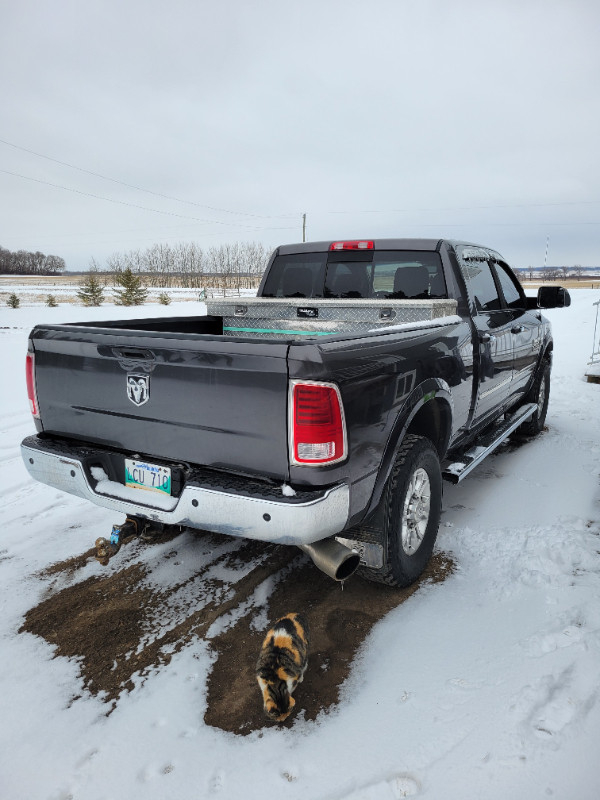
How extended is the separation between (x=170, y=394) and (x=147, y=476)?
0.45 meters

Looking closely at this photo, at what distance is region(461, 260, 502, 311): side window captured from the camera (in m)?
4.00

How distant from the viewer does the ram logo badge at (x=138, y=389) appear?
2.49 metres

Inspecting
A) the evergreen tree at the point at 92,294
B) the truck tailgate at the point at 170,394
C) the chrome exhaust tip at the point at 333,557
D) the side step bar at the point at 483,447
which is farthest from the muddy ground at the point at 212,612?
the evergreen tree at the point at 92,294

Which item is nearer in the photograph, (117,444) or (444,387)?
(117,444)

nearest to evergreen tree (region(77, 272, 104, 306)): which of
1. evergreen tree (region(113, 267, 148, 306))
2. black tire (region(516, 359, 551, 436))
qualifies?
evergreen tree (region(113, 267, 148, 306))

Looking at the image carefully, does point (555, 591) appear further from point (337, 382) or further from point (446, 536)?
point (337, 382)

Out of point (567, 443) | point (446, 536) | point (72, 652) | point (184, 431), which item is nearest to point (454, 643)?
point (446, 536)

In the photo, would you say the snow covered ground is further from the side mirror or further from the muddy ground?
the side mirror

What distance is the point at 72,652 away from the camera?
2.63m

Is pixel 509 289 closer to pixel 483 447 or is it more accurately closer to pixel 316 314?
pixel 483 447

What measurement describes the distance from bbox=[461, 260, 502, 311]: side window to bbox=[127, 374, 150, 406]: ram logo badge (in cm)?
258

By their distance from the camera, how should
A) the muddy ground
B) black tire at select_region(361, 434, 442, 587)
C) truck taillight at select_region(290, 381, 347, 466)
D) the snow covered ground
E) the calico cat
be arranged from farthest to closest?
1. black tire at select_region(361, 434, 442, 587)
2. the muddy ground
3. the calico cat
4. truck taillight at select_region(290, 381, 347, 466)
5. the snow covered ground

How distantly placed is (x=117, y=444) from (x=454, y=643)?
2.02 meters

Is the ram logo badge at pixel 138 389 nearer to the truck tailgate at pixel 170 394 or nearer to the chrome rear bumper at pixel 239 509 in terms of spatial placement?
the truck tailgate at pixel 170 394
